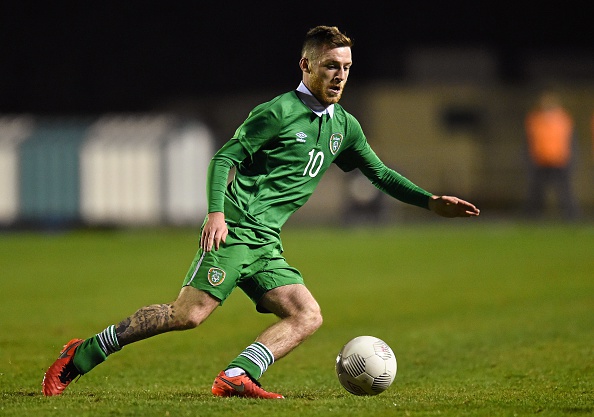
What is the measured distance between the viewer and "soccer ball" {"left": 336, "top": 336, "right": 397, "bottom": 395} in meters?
6.69

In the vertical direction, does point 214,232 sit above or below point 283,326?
above

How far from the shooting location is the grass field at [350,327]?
6.34 meters

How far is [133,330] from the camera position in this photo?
6.39 m

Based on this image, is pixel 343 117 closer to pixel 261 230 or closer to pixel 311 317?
pixel 261 230

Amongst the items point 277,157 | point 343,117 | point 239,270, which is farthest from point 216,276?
point 343,117

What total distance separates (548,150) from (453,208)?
16895 millimetres

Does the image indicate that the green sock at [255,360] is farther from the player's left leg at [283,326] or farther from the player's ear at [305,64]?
the player's ear at [305,64]

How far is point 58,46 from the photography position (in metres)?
46.7

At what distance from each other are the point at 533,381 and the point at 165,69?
41.9m

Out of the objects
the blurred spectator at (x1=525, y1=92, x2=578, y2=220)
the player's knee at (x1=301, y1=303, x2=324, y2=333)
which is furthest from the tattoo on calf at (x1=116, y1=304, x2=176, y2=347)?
the blurred spectator at (x1=525, y1=92, x2=578, y2=220)

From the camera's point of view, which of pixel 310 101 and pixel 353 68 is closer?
pixel 310 101

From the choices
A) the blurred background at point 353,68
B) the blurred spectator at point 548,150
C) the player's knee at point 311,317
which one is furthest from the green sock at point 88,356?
the blurred background at point 353,68

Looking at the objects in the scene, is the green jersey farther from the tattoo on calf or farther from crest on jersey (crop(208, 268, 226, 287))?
the tattoo on calf

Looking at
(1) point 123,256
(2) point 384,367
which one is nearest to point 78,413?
(2) point 384,367
